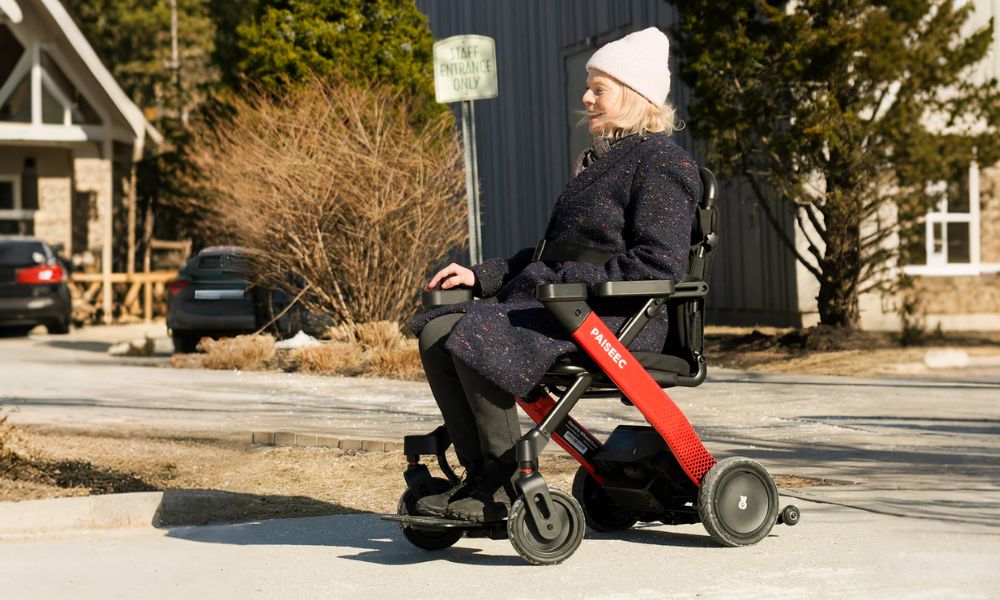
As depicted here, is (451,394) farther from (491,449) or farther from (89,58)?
(89,58)

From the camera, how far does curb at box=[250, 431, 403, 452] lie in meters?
8.18

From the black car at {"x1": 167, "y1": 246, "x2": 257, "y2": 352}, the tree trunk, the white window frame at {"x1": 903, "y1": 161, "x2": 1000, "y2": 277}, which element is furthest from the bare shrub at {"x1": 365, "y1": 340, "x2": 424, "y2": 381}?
the white window frame at {"x1": 903, "y1": 161, "x2": 1000, "y2": 277}

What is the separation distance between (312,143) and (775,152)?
169 inches

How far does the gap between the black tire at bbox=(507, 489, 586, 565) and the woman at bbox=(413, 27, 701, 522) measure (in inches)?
5.3

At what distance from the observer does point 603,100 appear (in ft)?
18.3

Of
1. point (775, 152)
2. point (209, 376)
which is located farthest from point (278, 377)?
point (775, 152)

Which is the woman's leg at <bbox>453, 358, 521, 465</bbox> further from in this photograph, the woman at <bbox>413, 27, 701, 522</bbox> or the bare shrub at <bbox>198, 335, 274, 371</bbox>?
the bare shrub at <bbox>198, 335, 274, 371</bbox>

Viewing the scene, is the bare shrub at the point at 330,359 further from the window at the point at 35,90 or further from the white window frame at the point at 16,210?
the white window frame at the point at 16,210

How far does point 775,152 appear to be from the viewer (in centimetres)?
1498

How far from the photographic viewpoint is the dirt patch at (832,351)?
45.0 ft

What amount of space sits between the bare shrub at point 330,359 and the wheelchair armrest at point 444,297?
8.14 metres

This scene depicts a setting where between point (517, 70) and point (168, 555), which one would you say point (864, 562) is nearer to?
point (168, 555)

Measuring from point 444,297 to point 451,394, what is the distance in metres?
0.44

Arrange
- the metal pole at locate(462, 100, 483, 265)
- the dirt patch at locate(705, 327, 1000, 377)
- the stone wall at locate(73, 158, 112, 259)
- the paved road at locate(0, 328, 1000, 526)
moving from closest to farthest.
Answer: the paved road at locate(0, 328, 1000, 526) → the metal pole at locate(462, 100, 483, 265) → the dirt patch at locate(705, 327, 1000, 377) → the stone wall at locate(73, 158, 112, 259)
